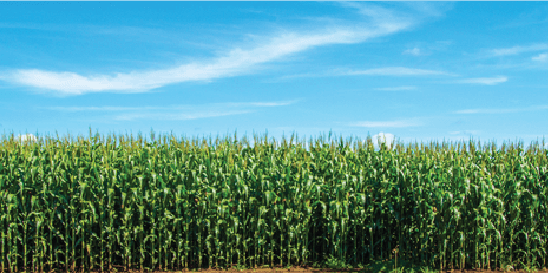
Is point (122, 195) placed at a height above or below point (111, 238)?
above

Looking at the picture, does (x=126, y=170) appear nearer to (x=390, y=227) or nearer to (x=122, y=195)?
(x=122, y=195)

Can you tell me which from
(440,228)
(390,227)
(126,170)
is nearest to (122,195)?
(126,170)

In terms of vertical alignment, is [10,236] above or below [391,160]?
below

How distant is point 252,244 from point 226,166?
2.06 m

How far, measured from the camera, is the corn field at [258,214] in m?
10.1

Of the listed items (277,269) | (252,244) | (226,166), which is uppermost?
(226,166)

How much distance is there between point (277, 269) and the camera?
33.1ft

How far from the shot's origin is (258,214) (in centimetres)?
1020

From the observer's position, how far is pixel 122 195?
9906mm

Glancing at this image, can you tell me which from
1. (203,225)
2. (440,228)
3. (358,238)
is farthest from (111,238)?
(440,228)

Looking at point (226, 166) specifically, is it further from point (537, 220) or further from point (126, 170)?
point (537, 220)

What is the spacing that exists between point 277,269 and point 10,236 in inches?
259

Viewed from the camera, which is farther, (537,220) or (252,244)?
(537,220)

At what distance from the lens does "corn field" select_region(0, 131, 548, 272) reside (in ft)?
33.0
